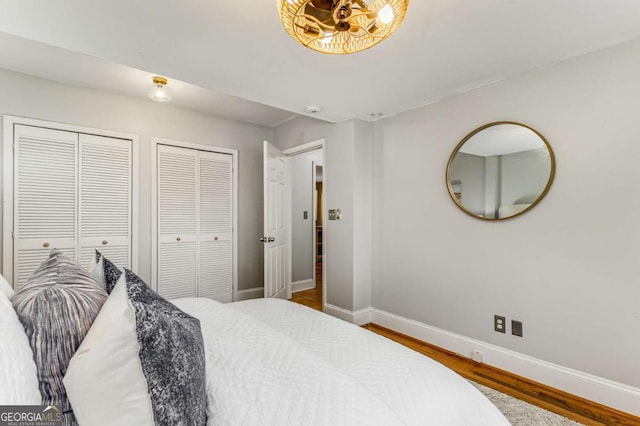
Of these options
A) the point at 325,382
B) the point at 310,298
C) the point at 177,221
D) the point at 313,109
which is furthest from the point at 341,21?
the point at 310,298

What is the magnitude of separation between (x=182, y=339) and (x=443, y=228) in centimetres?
253

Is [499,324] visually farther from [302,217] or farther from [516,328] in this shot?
[302,217]

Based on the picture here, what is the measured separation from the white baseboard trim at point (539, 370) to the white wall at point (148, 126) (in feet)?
7.56

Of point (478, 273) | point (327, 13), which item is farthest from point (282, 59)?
point (478, 273)

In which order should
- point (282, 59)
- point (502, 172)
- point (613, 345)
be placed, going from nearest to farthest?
point (613, 345) < point (282, 59) < point (502, 172)

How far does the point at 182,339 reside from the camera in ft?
2.48

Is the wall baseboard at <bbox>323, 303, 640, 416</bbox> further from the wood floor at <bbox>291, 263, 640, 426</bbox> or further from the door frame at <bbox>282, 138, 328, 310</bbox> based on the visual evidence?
the door frame at <bbox>282, 138, 328, 310</bbox>

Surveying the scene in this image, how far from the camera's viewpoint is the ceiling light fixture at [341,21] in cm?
123

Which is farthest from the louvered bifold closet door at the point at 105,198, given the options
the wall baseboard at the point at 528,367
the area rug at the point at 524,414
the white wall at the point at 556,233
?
the area rug at the point at 524,414

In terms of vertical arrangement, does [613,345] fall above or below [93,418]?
below

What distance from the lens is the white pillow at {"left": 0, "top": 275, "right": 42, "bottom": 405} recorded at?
582 millimetres

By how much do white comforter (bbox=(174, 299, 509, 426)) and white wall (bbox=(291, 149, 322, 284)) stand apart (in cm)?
352

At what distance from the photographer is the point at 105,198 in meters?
3.15

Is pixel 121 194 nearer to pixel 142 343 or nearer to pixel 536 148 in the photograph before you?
pixel 142 343
